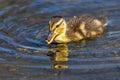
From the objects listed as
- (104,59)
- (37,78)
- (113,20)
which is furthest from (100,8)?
(37,78)

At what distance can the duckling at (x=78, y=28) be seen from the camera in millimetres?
6336

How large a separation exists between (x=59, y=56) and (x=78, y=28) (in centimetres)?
75

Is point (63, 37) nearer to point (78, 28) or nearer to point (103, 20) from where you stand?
point (78, 28)

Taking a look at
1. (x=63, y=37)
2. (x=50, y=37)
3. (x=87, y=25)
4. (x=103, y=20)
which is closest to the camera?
(x=50, y=37)

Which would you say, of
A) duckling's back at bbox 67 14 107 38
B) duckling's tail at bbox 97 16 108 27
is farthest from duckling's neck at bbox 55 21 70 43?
duckling's tail at bbox 97 16 108 27

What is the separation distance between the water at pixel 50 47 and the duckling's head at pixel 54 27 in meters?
0.12

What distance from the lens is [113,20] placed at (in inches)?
274

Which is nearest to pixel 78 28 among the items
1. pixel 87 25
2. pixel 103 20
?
pixel 87 25

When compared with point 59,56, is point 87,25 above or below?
above

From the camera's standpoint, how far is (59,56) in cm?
592

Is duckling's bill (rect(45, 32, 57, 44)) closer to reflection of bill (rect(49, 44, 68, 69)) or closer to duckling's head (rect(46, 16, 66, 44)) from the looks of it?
duckling's head (rect(46, 16, 66, 44))

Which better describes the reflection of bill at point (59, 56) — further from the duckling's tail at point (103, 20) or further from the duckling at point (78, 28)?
the duckling's tail at point (103, 20)

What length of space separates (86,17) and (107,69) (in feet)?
4.84

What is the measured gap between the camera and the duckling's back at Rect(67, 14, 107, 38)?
21.5 feet
